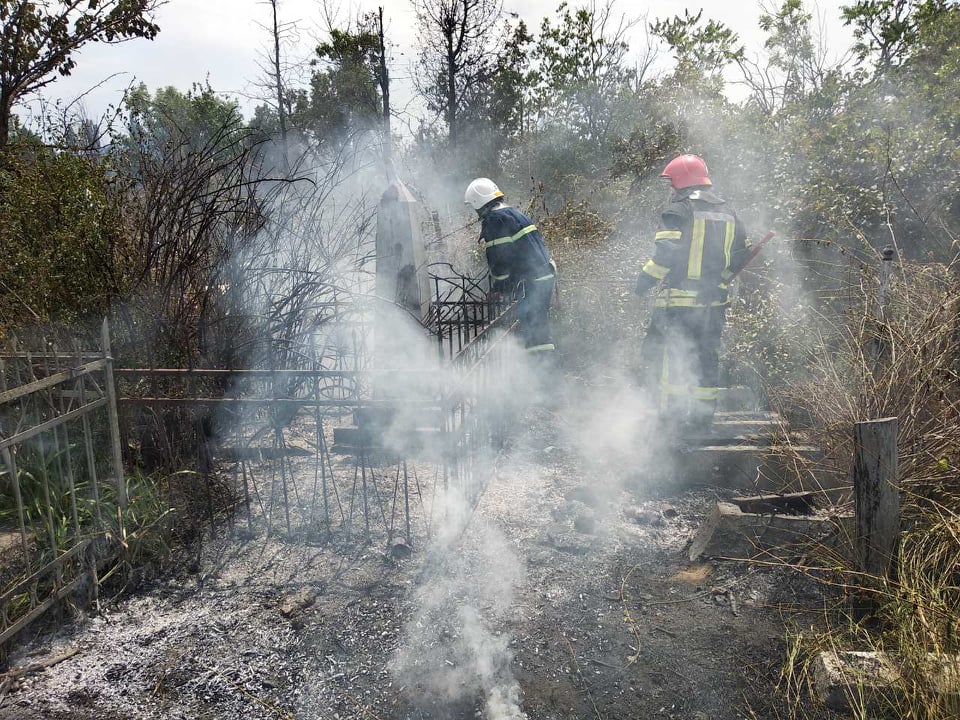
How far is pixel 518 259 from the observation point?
679 centimetres

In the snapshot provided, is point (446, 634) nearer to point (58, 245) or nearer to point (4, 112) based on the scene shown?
point (58, 245)

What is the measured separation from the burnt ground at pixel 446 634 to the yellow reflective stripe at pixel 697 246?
2.14 metres

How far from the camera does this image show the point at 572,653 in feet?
10.6

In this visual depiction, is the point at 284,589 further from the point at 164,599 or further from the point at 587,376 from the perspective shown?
the point at 587,376

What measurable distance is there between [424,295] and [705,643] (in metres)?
5.02

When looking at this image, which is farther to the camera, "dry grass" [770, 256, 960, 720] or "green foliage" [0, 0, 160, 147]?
"green foliage" [0, 0, 160, 147]

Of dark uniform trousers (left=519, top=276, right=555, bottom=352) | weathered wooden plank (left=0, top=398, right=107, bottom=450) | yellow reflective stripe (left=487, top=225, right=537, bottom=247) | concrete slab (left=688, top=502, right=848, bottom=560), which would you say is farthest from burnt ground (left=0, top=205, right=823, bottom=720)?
yellow reflective stripe (left=487, top=225, right=537, bottom=247)

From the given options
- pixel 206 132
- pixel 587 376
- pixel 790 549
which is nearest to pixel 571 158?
pixel 587 376

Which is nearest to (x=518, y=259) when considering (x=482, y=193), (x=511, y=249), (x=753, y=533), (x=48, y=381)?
(x=511, y=249)

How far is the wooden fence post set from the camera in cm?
297

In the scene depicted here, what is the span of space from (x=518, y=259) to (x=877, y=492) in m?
4.38

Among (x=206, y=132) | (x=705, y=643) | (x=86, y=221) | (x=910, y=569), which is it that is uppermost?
(x=206, y=132)

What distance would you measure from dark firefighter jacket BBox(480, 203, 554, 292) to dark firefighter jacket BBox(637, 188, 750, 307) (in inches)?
59.3

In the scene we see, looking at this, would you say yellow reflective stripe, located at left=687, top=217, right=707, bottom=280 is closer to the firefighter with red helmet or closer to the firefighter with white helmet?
the firefighter with red helmet
